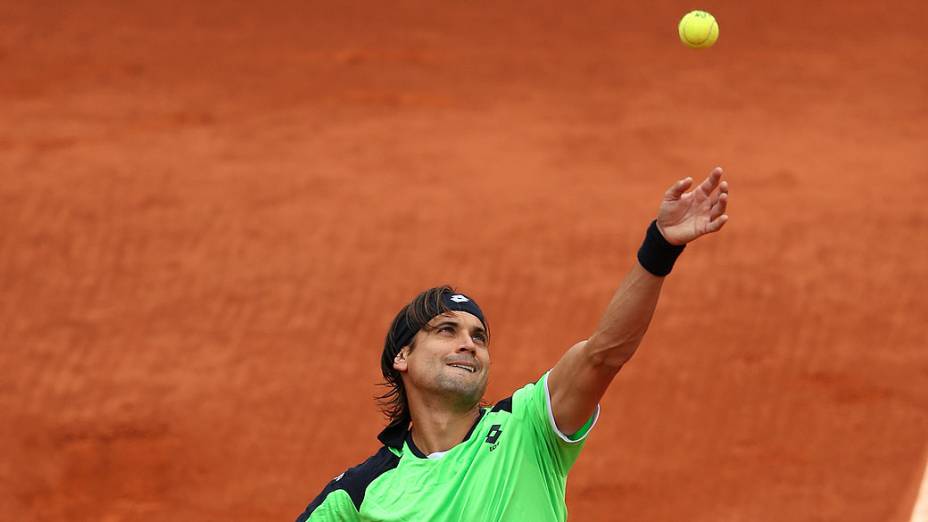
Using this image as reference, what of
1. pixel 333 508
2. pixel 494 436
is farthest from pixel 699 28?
pixel 333 508

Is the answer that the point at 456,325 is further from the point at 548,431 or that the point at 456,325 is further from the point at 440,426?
the point at 548,431

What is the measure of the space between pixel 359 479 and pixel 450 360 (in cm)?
60

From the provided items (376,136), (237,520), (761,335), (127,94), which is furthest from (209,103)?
(761,335)

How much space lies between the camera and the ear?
6023 millimetres

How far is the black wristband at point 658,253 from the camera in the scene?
487cm

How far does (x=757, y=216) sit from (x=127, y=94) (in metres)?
6.15

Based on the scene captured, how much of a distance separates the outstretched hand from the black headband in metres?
1.29

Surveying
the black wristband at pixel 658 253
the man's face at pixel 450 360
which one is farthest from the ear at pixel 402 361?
the black wristband at pixel 658 253

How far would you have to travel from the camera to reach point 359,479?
5.69 m

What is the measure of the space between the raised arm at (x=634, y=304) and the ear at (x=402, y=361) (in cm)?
99

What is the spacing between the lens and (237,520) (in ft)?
35.2

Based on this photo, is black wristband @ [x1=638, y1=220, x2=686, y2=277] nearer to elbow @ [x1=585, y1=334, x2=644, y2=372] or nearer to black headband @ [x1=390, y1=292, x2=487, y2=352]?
elbow @ [x1=585, y1=334, x2=644, y2=372]

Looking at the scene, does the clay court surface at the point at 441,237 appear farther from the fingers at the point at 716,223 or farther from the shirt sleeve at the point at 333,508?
the fingers at the point at 716,223

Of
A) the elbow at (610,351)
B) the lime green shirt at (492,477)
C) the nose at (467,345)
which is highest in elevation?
the nose at (467,345)
